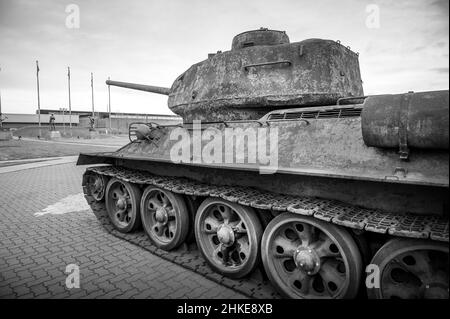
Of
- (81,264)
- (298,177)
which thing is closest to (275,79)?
(298,177)

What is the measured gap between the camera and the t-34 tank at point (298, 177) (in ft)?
8.36

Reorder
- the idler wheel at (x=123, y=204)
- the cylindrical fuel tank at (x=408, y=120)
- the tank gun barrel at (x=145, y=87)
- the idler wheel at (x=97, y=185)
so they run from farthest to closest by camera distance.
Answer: the tank gun barrel at (x=145, y=87), the idler wheel at (x=97, y=185), the idler wheel at (x=123, y=204), the cylindrical fuel tank at (x=408, y=120)

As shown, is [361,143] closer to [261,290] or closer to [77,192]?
[261,290]

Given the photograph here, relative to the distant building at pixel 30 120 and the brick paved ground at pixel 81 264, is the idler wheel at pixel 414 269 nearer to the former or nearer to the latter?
the brick paved ground at pixel 81 264

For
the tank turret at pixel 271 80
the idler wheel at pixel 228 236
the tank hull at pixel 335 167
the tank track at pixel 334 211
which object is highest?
the tank turret at pixel 271 80

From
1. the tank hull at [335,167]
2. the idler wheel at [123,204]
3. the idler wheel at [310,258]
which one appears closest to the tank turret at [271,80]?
the tank hull at [335,167]

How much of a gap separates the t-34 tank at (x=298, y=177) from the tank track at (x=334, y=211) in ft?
0.05

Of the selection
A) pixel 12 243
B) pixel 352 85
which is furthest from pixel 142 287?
pixel 352 85

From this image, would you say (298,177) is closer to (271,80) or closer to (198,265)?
(271,80)

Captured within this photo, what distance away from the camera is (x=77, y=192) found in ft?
30.4

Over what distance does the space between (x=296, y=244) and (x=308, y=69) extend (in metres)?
2.69

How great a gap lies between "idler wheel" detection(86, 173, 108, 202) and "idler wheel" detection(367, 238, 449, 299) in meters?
5.10

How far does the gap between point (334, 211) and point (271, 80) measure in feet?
8.10

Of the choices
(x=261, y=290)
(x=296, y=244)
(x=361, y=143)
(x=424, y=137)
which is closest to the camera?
(x=424, y=137)
